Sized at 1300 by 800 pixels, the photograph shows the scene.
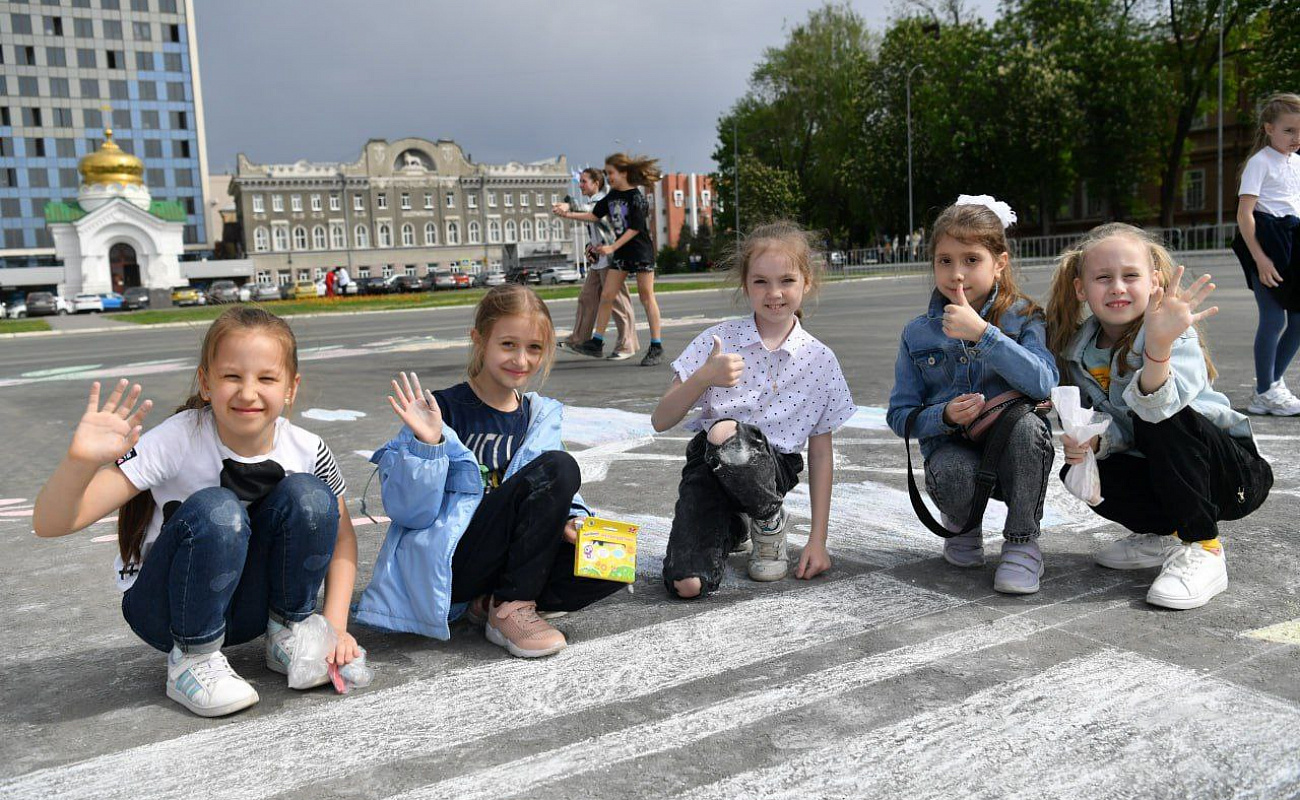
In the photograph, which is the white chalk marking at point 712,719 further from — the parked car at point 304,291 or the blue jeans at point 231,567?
the parked car at point 304,291

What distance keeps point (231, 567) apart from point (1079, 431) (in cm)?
236

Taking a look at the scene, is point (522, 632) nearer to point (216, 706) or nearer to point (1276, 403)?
point (216, 706)

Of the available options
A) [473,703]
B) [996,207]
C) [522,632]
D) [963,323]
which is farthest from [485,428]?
[996,207]

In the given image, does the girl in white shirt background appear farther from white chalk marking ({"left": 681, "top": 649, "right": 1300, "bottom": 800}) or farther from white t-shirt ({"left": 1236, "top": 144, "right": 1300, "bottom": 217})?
white chalk marking ({"left": 681, "top": 649, "right": 1300, "bottom": 800})

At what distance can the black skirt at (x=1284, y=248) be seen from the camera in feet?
18.7

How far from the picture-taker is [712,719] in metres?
2.29

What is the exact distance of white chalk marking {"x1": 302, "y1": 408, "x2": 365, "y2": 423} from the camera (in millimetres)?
7008

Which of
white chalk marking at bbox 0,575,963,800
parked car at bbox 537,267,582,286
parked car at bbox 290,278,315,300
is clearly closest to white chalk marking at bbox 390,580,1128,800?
white chalk marking at bbox 0,575,963,800

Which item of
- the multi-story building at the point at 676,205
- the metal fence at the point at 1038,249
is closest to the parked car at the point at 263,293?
the metal fence at the point at 1038,249

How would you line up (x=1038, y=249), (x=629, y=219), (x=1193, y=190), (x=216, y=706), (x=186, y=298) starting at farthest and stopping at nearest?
(x=186, y=298) < (x=1193, y=190) < (x=1038, y=249) < (x=629, y=219) < (x=216, y=706)

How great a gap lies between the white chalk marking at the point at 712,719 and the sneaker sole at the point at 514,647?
55cm

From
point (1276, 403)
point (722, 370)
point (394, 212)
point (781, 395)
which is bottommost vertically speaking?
point (1276, 403)

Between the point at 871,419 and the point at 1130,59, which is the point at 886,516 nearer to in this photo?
the point at 871,419

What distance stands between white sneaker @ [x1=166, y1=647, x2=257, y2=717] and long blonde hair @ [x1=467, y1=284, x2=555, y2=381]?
1145mm
